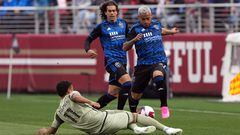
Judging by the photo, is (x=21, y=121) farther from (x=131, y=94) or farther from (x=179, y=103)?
(x=179, y=103)

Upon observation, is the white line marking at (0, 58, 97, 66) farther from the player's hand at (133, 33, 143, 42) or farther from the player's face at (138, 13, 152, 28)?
the player's hand at (133, 33, 143, 42)

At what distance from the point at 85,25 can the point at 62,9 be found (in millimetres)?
1005

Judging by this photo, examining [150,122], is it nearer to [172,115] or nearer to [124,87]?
[124,87]

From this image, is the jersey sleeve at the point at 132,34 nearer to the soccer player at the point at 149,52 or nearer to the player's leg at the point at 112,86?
the soccer player at the point at 149,52

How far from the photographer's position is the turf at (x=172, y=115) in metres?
15.5

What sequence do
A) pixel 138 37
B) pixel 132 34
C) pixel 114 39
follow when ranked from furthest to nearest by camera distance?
pixel 114 39, pixel 132 34, pixel 138 37

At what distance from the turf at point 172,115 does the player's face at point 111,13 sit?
2.28 meters

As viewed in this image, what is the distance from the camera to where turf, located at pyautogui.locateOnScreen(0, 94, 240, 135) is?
15.5 m

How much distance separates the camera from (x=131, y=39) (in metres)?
16.4

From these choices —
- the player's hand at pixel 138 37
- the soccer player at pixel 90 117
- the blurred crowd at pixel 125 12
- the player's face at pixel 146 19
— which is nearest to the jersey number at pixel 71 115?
the soccer player at pixel 90 117

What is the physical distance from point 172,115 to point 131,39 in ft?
11.8

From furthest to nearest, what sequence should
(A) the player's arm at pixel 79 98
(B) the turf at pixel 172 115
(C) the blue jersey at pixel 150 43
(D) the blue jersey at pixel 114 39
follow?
(D) the blue jersey at pixel 114 39 → (C) the blue jersey at pixel 150 43 → (B) the turf at pixel 172 115 → (A) the player's arm at pixel 79 98

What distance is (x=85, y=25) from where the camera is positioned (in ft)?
96.3

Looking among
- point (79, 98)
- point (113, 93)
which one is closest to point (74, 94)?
point (79, 98)
